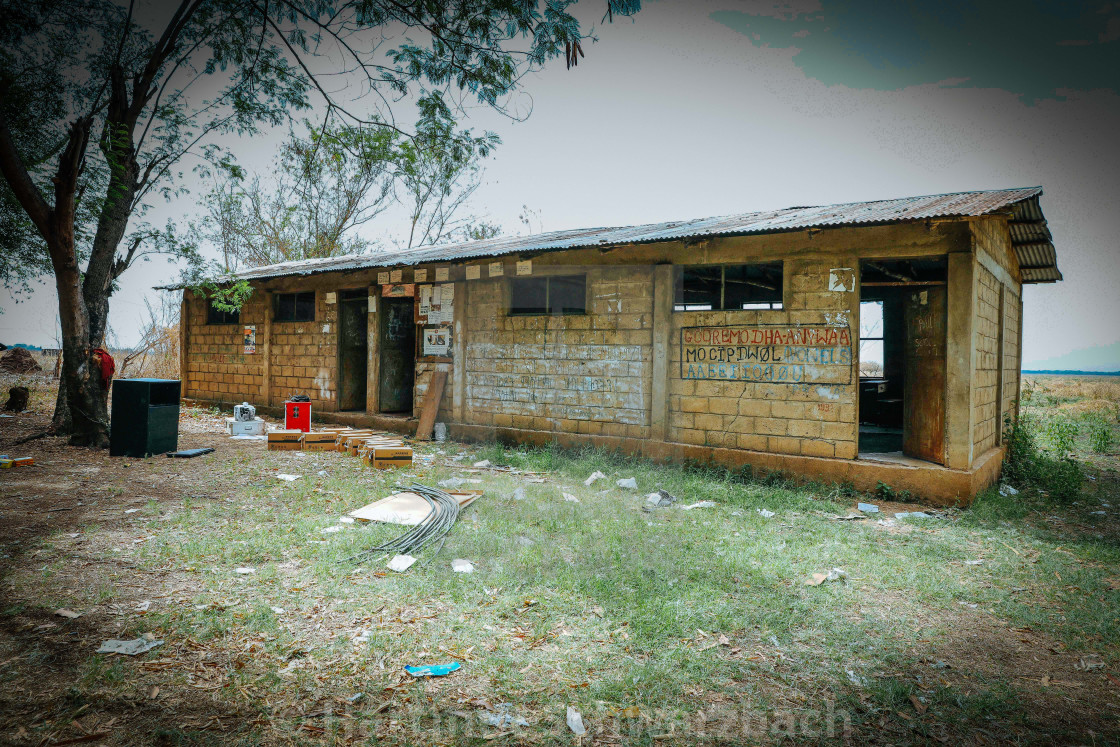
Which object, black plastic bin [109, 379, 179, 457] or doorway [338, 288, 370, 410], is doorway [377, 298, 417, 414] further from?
black plastic bin [109, 379, 179, 457]

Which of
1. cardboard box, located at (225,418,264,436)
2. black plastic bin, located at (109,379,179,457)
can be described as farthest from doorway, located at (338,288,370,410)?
black plastic bin, located at (109,379,179,457)

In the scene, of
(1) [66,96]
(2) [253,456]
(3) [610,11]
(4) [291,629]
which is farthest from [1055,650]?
(1) [66,96]

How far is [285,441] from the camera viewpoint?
839 cm

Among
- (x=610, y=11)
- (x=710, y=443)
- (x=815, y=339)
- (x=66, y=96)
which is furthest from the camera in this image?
(x=66, y=96)

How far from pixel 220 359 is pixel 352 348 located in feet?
13.0

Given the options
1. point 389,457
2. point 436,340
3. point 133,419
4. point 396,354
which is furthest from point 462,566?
point 396,354

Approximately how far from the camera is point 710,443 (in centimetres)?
721

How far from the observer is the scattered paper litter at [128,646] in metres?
2.70

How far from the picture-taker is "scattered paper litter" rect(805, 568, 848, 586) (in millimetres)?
3934

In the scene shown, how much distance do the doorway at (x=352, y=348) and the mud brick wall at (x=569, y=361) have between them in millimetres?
3063

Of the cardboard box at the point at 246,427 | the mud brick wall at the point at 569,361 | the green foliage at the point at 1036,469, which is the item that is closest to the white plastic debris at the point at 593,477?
the mud brick wall at the point at 569,361

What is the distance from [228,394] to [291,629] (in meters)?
11.3

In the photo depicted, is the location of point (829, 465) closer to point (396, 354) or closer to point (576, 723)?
point (576, 723)

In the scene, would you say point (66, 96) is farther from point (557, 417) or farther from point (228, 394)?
point (557, 417)
